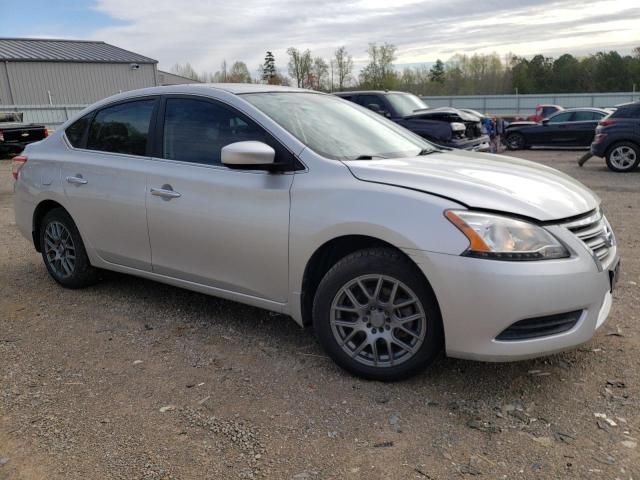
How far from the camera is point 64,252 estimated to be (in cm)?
503

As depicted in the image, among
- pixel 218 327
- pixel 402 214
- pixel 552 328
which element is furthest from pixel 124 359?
pixel 552 328

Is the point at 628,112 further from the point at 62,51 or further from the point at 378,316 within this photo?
the point at 62,51

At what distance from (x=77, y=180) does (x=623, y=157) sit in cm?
1179

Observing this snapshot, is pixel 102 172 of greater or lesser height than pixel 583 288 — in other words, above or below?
above

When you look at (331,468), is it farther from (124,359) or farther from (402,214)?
(124,359)

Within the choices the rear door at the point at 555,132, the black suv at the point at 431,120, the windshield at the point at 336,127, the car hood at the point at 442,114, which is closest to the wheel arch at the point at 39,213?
the windshield at the point at 336,127

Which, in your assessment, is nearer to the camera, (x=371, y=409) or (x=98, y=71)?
(x=371, y=409)

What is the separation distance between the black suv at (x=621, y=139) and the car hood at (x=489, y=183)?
10.2 meters

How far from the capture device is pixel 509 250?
2844 mm

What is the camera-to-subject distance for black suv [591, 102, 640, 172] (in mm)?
12445

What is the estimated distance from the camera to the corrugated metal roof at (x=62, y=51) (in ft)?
132

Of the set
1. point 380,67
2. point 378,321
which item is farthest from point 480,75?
point 378,321

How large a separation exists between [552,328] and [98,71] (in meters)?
45.8

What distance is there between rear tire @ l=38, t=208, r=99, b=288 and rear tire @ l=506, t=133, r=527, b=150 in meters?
17.8
